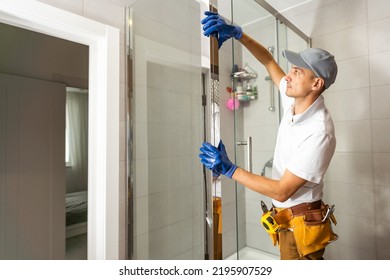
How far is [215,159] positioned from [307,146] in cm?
37

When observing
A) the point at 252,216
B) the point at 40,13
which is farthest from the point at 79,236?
the point at 40,13

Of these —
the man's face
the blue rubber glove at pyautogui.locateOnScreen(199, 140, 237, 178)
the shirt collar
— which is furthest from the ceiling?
the blue rubber glove at pyautogui.locateOnScreen(199, 140, 237, 178)

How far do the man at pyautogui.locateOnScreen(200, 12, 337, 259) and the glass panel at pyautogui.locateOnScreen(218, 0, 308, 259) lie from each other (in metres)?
0.09

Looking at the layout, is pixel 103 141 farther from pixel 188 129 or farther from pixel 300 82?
pixel 300 82

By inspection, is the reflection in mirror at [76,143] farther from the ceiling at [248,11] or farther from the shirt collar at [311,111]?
the shirt collar at [311,111]

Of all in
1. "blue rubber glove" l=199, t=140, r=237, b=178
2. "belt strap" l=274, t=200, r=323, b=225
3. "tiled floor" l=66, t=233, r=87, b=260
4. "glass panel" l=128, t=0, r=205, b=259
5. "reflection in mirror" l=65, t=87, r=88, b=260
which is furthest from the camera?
"reflection in mirror" l=65, t=87, r=88, b=260

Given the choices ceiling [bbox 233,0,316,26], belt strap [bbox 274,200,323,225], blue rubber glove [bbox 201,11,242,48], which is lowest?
belt strap [bbox 274,200,323,225]

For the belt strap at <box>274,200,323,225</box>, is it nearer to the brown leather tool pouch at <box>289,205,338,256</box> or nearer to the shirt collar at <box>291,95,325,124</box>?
the brown leather tool pouch at <box>289,205,338,256</box>

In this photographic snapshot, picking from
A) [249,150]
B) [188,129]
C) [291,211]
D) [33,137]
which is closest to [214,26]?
[188,129]

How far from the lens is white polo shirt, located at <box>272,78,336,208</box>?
871 mm

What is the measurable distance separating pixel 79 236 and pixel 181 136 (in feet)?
8.44

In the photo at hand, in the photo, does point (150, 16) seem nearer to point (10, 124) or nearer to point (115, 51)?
point (115, 51)

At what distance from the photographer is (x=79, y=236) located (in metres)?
2.85

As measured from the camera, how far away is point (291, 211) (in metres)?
1.05
